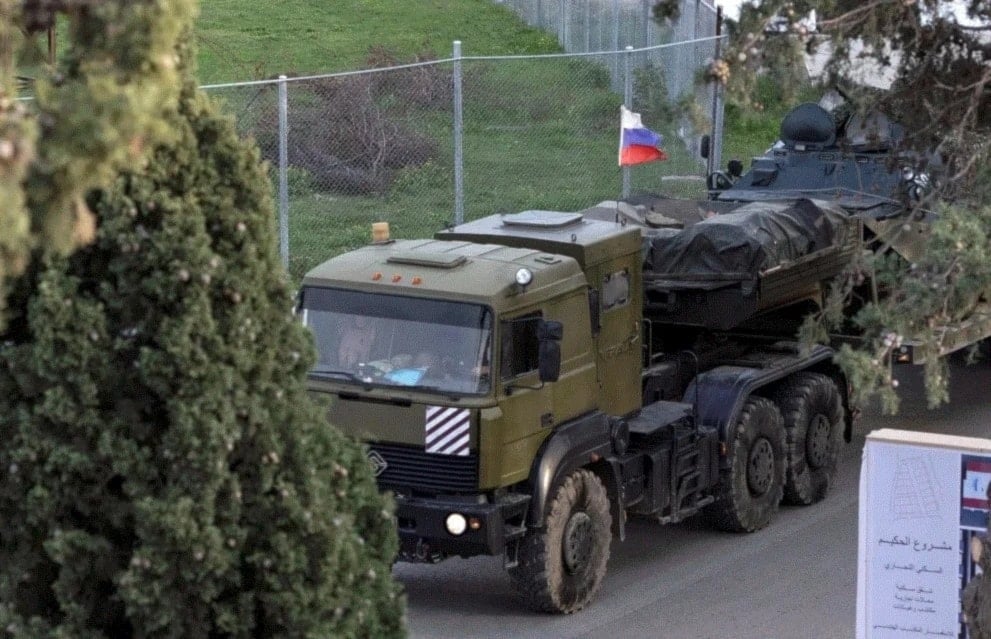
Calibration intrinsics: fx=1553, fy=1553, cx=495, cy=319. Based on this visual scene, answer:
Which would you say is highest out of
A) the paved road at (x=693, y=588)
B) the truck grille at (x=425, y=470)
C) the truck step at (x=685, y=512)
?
the truck grille at (x=425, y=470)

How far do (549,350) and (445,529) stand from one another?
1398mm

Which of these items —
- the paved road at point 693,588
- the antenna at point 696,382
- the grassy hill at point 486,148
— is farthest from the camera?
the grassy hill at point 486,148

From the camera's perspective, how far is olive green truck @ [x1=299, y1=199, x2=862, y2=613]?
34.8 feet

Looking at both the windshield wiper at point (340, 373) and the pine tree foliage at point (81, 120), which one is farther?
the windshield wiper at point (340, 373)

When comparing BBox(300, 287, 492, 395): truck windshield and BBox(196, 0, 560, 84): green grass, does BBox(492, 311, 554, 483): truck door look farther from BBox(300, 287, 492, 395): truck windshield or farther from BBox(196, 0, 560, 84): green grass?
BBox(196, 0, 560, 84): green grass

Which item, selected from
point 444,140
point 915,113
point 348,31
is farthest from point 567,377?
point 348,31

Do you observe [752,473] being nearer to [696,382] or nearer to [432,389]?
[696,382]

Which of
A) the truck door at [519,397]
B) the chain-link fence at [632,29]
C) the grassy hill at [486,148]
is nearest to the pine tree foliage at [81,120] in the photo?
the truck door at [519,397]

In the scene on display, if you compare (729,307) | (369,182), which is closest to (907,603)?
(729,307)

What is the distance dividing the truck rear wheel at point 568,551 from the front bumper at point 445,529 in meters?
0.28

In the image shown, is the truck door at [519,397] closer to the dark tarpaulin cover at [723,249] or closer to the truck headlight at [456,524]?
the truck headlight at [456,524]

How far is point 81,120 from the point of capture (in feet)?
13.7

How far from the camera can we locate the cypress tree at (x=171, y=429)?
231 inches

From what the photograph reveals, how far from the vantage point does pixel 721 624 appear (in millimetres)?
11070
